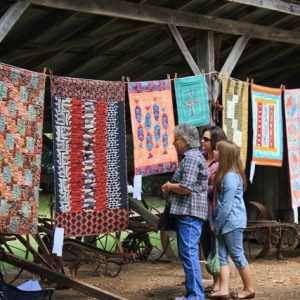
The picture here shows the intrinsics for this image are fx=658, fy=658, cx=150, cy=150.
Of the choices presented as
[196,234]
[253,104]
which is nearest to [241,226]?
[196,234]

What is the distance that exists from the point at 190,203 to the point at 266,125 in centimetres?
333

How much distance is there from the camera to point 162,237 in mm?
10336

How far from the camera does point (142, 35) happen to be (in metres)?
9.77

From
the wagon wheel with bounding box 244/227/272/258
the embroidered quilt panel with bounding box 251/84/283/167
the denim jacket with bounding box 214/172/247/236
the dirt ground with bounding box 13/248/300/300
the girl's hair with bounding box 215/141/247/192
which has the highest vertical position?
the embroidered quilt panel with bounding box 251/84/283/167

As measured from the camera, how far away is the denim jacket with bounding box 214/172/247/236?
6.41 meters

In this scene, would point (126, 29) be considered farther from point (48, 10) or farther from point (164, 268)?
point (164, 268)

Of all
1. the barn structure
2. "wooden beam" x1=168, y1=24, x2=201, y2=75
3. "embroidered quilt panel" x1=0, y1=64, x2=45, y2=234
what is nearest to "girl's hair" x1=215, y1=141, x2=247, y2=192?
"embroidered quilt panel" x1=0, y1=64, x2=45, y2=234

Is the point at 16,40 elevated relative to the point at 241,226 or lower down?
elevated

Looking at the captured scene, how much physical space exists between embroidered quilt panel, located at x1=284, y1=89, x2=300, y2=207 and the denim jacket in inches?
124

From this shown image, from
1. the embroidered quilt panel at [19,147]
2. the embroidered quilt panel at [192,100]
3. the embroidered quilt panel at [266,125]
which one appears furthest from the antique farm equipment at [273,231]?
the embroidered quilt panel at [19,147]

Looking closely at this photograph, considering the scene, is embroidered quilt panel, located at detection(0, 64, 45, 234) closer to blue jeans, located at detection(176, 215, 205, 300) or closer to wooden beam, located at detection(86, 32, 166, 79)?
blue jeans, located at detection(176, 215, 205, 300)

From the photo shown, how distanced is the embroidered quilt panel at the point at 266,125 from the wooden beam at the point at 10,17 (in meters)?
3.64

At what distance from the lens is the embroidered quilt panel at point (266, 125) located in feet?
29.6

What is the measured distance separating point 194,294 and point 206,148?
150cm
